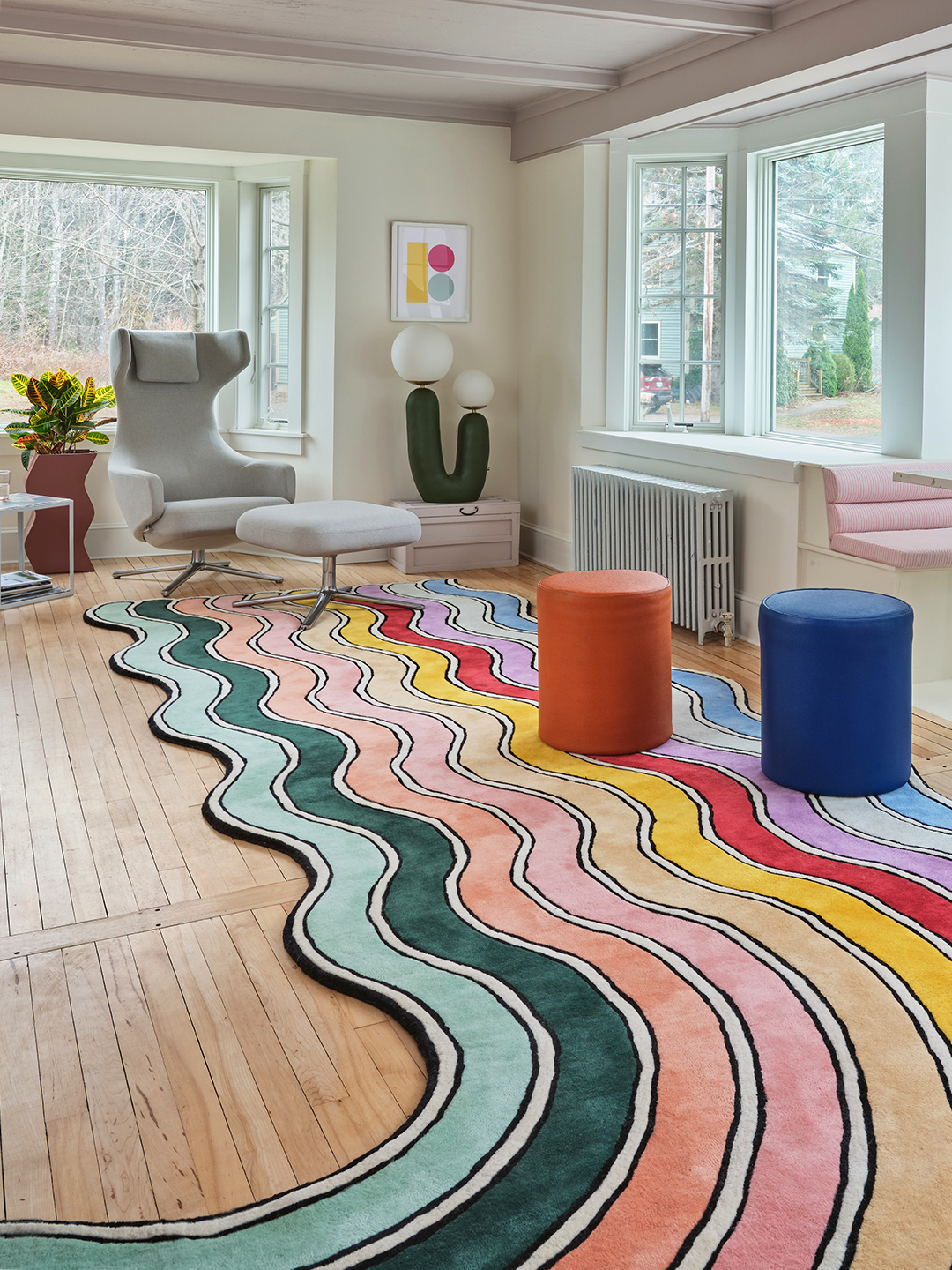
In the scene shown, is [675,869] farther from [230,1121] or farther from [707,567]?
[707,567]

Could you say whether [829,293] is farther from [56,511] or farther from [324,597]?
[56,511]

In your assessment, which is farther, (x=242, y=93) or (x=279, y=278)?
(x=279, y=278)

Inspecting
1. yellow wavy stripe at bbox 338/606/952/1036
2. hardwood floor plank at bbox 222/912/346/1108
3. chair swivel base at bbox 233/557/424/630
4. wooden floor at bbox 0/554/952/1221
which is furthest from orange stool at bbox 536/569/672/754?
chair swivel base at bbox 233/557/424/630

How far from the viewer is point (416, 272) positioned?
6.44 meters

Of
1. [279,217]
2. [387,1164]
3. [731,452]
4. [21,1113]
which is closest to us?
[387,1164]

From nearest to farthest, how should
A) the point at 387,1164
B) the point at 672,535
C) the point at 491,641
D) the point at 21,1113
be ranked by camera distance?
the point at 387,1164 → the point at 21,1113 → the point at 491,641 → the point at 672,535

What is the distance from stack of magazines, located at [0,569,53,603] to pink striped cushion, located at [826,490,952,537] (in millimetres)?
3521

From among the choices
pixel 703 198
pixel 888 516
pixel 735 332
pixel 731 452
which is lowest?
pixel 888 516

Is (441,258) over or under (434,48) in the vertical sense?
under

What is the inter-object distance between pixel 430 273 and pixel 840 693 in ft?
14.0

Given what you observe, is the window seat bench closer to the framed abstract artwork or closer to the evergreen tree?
the evergreen tree

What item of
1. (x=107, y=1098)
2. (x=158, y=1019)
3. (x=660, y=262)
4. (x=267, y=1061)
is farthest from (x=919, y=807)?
(x=660, y=262)

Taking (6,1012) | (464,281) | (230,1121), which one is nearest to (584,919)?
(230,1121)

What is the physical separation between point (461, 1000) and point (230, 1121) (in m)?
0.47
